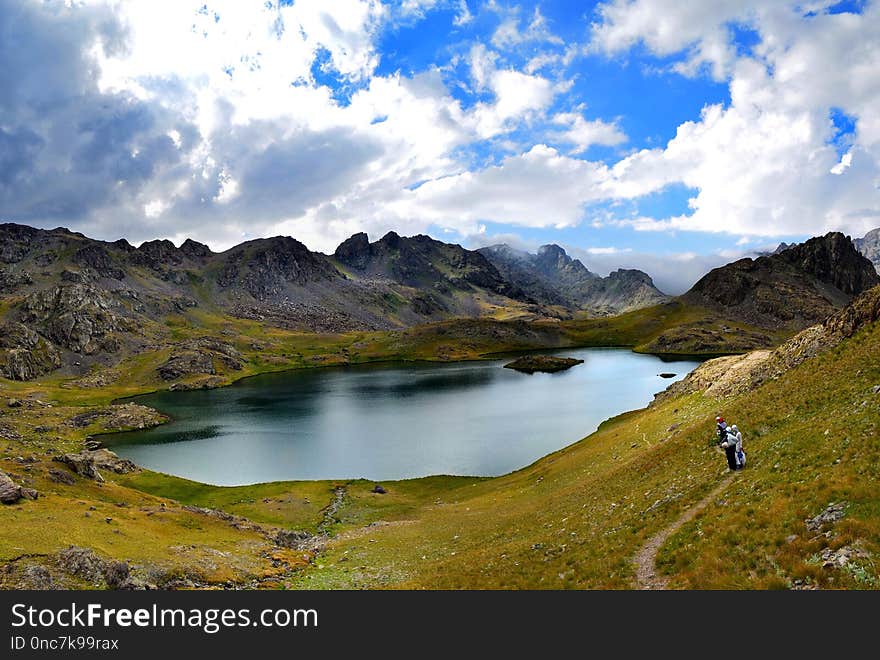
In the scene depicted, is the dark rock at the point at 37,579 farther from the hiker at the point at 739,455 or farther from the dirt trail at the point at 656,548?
the hiker at the point at 739,455

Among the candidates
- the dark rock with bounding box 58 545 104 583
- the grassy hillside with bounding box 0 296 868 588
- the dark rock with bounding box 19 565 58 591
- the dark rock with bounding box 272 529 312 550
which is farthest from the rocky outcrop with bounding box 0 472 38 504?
the dark rock with bounding box 272 529 312 550

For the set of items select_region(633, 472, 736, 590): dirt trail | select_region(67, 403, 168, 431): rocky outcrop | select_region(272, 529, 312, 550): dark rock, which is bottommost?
select_region(272, 529, 312, 550): dark rock

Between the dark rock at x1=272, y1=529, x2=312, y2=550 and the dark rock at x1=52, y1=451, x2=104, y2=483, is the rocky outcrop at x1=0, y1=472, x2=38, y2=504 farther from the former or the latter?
the dark rock at x1=272, y1=529, x2=312, y2=550

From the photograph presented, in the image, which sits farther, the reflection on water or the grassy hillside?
the reflection on water

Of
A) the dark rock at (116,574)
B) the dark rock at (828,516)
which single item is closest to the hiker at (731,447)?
the dark rock at (828,516)

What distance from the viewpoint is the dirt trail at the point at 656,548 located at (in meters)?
20.7

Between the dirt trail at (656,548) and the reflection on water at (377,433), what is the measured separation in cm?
6438

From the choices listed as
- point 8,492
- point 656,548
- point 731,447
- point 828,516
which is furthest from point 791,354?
point 8,492

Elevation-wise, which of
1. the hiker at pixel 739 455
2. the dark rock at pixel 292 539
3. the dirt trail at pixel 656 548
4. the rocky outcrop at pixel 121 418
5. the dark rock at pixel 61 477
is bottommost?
the dark rock at pixel 292 539

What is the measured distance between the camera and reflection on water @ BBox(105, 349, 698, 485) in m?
99.7

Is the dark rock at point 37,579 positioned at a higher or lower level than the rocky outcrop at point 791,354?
lower

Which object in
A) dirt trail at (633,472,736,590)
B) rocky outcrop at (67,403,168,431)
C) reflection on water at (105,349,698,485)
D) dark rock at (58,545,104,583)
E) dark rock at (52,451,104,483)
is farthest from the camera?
rocky outcrop at (67,403,168,431)

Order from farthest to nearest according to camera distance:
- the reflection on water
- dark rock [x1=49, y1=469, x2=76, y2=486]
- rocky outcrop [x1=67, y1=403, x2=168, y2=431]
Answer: rocky outcrop [x1=67, y1=403, x2=168, y2=431]
the reflection on water
dark rock [x1=49, y1=469, x2=76, y2=486]

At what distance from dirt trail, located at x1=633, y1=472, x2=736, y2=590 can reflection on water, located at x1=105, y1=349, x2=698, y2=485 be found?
6438 cm
